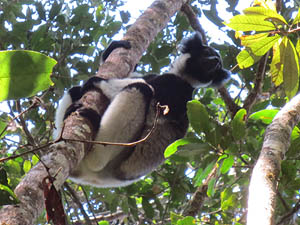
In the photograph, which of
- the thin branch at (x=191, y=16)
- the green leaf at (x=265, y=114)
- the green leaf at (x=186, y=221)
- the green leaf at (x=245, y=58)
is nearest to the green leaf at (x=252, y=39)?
the green leaf at (x=245, y=58)

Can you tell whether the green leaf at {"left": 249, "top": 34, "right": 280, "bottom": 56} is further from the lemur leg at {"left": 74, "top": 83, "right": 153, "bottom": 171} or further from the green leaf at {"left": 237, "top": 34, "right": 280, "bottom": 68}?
the lemur leg at {"left": 74, "top": 83, "right": 153, "bottom": 171}

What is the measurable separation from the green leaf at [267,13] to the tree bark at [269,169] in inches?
20.2

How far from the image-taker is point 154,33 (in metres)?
4.06

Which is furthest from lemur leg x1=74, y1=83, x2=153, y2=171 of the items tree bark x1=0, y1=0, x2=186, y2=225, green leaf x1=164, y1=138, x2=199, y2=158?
green leaf x1=164, y1=138, x2=199, y2=158

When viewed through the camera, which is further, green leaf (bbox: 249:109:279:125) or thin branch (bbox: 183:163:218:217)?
thin branch (bbox: 183:163:218:217)

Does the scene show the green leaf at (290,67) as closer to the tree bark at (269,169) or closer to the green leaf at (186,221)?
the tree bark at (269,169)

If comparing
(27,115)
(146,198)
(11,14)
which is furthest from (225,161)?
(11,14)

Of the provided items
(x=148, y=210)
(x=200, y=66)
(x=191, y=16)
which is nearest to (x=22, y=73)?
(x=148, y=210)

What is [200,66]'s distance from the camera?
4.94 meters

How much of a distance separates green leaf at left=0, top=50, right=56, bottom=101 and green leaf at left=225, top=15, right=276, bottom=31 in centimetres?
134

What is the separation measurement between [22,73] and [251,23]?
150 centimetres

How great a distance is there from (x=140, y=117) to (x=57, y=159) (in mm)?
1795

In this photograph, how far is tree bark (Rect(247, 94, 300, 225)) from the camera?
1.46 meters

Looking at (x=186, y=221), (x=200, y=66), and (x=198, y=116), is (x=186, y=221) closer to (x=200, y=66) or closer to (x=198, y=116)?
(x=198, y=116)
